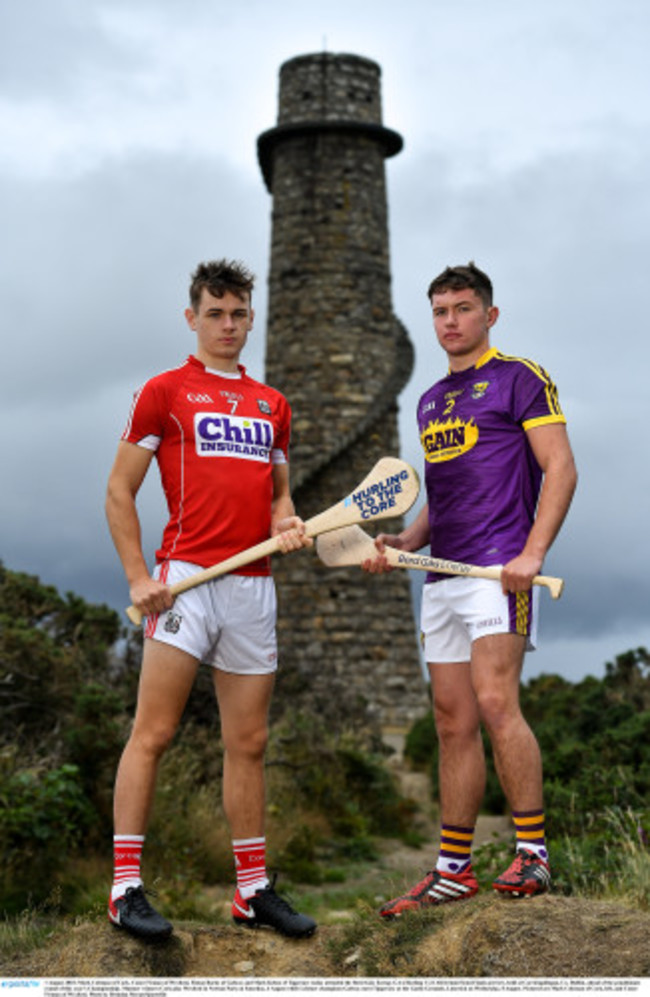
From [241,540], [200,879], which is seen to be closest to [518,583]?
[241,540]

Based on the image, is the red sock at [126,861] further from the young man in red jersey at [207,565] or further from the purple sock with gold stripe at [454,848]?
the purple sock with gold stripe at [454,848]

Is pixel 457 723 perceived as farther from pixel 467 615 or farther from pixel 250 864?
pixel 250 864

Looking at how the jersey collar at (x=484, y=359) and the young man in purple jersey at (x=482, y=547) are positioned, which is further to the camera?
the jersey collar at (x=484, y=359)

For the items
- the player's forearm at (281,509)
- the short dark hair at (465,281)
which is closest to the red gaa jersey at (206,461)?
the player's forearm at (281,509)

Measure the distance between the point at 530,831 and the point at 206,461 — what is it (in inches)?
76.2

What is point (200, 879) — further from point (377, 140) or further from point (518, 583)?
point (377, 140)

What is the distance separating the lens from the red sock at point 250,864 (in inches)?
184

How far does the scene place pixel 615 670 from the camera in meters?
12.2

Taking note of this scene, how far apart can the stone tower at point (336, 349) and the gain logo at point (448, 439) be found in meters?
10.9

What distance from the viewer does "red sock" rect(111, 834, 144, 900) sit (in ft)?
14.4

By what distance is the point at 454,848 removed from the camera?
186 inches

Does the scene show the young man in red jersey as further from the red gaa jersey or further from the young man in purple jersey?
the young man in purple jersey

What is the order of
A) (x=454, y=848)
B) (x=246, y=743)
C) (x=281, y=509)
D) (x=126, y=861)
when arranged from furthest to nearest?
(x=281, y=509)
(x=454, y=848)
(x=246, y=743)
(x=126, y=861)

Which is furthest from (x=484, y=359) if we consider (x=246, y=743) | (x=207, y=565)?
(x=246, y=743)
